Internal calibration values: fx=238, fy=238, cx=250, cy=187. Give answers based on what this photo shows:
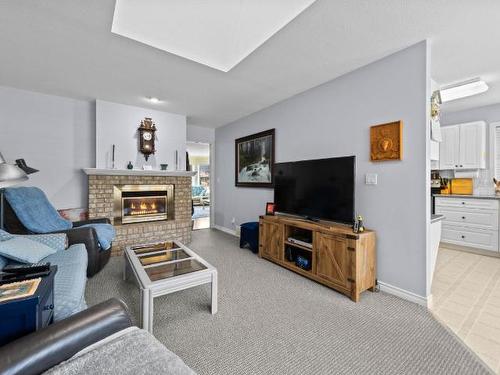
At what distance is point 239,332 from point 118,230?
2.80 meters

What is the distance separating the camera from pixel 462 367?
1.46 metres

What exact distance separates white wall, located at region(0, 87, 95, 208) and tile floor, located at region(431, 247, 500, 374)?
16.0 ft

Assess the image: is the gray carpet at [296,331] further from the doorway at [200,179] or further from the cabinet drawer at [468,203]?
the doorway at [200,179]

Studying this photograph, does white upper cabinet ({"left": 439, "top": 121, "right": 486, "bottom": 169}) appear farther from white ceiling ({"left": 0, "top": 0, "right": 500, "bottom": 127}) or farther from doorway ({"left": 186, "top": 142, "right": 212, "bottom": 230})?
doorway ({"left": 186, "top": 142, "right": 212, "bottom": 230})

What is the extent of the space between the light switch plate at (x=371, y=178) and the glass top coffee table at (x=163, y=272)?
1828mm

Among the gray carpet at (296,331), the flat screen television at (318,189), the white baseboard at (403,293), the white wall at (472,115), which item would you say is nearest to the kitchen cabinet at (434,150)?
the flat screen television at (318,189)

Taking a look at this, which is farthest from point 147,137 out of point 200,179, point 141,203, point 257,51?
point 200,179

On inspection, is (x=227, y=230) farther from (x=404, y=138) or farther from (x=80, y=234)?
(x=404, y=138)

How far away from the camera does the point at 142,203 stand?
422cm

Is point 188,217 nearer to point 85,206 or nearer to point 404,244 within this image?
point 85,206

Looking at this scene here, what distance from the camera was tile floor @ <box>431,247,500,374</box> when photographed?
1.72 meters

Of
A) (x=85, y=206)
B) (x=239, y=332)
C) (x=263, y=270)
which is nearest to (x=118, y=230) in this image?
(x=85, y=206)

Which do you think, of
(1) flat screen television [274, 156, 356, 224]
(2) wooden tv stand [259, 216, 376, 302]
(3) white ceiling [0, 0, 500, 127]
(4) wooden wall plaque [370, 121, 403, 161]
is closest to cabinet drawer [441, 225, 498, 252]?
(3) white ceiling [0, 0, 500, 127]

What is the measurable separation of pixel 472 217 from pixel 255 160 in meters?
3.64
